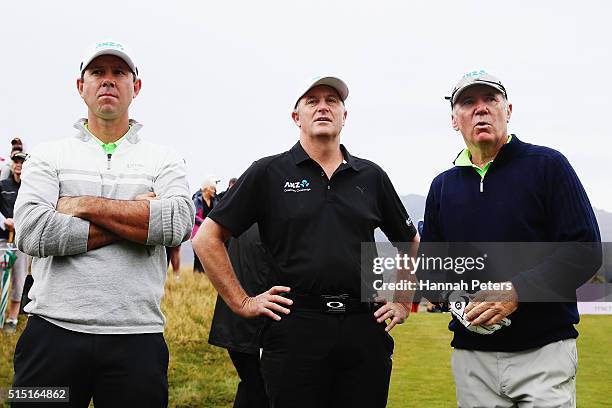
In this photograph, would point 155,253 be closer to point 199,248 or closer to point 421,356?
point 199,248

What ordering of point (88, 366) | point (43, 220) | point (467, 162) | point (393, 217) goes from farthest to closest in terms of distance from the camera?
point (393, 217) < point (467, 162) < point (43, 220) < point (88, 366)

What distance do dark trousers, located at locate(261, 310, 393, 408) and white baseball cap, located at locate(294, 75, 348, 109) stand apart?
127 cm

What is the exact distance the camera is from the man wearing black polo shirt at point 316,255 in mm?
3387

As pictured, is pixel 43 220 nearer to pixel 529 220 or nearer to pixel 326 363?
pixel 326 363

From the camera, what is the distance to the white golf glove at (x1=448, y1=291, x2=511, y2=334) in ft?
10.9

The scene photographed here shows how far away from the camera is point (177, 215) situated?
3.47 m

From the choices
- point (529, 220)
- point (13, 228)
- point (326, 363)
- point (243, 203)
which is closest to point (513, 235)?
point (529, 220)

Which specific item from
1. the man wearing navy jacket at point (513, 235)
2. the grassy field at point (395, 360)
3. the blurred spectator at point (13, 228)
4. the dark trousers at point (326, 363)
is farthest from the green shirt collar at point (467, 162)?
the blurred spectator at point (13, 228)

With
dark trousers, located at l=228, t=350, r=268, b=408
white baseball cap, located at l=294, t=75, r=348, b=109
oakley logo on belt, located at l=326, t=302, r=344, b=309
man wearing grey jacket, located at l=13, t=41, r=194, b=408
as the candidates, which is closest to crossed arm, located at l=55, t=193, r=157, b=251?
man wearing grey jacket, located at l=13, t=41, r=194, b=408

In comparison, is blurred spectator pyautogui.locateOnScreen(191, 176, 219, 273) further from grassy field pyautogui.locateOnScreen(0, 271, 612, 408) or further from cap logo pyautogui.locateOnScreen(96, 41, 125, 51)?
cap logo pyautogui.locateOnScreen(96, 41, 125, 51)

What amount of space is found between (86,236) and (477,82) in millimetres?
2211

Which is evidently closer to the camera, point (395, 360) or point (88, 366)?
point (88, 366)

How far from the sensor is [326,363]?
3.37m

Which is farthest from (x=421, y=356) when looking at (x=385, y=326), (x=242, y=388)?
(x=385, y=326)
